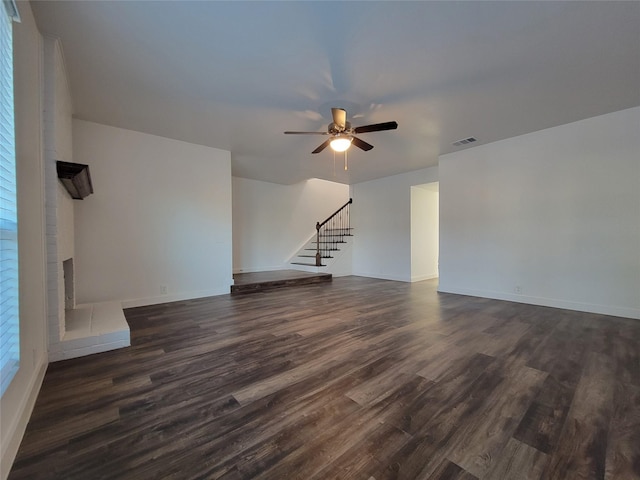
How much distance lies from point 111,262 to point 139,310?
86 centimetres

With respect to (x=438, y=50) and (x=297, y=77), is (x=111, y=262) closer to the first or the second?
(x=297, y=77)

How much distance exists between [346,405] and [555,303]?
13.9ft

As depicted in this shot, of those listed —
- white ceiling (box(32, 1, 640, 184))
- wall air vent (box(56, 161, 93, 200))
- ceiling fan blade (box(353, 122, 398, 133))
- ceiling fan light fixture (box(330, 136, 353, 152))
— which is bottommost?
wall air vent (box(56, 161, 93, 200))

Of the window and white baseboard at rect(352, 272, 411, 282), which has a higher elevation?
the window

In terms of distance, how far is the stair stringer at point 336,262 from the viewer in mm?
7176

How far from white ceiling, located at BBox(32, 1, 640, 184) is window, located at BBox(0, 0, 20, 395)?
2.70 ft

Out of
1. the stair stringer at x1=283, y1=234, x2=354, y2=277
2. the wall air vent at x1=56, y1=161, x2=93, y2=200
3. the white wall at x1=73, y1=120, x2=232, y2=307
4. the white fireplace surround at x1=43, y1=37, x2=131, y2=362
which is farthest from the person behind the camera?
the stair stringer at x1=283, y1=234, x2=354, y2=277

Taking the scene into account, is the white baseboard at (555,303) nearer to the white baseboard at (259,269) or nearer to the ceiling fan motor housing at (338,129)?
the ceiling fan motor housing at (338,129)

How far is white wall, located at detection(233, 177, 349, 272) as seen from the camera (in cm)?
711

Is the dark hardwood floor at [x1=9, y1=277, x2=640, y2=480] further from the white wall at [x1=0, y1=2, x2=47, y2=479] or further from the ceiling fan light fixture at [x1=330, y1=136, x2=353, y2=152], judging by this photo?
the ceiling fan light fixture at [x1=330, y1=136, x2=353, y2=152]

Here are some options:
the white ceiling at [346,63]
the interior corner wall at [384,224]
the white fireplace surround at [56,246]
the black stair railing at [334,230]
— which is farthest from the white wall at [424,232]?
the white fireplace surround at [56,246]

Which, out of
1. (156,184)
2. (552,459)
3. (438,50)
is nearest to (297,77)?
(438,50)

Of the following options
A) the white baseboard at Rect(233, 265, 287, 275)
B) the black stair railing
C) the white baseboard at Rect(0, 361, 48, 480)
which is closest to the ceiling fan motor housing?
the white baseboard at Rect(0, 361, 48, 480)

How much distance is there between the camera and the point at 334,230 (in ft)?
28.3
